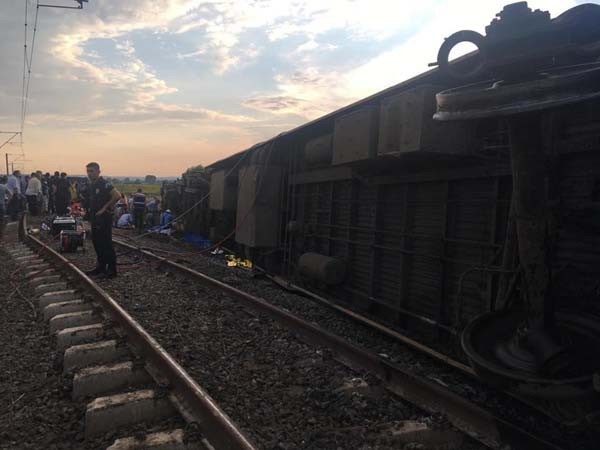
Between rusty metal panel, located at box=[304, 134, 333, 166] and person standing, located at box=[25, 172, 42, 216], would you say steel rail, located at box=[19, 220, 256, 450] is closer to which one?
rusty metal panel, located at box=[304, 134, 333, 166]

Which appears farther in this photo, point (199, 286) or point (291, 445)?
point (199, 286)

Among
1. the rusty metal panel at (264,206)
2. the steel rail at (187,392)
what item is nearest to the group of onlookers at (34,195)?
the rusty metal panel at (264,206)

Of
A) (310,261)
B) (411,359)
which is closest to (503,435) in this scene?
(411,359)

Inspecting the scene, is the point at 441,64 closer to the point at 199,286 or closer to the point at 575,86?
the point at 575,86

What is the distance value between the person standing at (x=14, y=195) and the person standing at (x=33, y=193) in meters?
0.39

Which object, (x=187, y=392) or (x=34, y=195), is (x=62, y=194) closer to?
(x=34, y=195)

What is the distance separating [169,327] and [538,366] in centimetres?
404

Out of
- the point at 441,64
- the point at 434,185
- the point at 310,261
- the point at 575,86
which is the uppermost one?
the point at 441,64

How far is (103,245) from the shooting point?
8.81 metres

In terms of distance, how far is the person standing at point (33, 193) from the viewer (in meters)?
21.3

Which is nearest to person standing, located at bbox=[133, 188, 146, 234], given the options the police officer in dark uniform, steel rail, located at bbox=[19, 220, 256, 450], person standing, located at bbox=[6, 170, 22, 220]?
person standing, located at bbox=[6, 170, 22, 220]

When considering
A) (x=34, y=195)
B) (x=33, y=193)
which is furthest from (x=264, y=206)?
(x=34, y=195)

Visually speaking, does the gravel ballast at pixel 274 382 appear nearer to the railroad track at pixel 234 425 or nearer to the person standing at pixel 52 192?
the railroad track at pixel 234 425

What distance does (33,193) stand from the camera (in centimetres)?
2170
